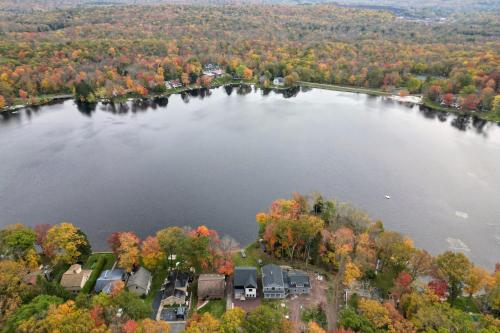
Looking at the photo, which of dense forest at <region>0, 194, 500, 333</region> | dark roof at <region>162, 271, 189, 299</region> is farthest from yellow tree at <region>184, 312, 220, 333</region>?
dark roof at <region>162, 271, 189, 299</region>

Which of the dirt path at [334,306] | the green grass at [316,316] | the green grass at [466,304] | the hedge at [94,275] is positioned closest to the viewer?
the dirt path at [334,306]

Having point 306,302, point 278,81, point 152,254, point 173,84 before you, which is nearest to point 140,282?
point 152,254

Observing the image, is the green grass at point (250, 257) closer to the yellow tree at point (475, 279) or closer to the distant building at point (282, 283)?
the distant building at point (282, 283)

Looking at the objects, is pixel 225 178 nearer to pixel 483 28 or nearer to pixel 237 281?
pixel 237 281

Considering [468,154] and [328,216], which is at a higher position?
[328,216]

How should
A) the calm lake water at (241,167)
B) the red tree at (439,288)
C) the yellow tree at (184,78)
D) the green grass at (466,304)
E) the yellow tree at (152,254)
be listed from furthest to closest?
the yellow tree at (184,78)
the calm lake water at (241,167)
the yellow tree at (152,254)
the green grass at (466,304)
the red tree at (439,288)

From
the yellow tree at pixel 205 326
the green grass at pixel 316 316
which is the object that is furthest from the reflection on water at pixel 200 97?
the yellow tree at pixel 205 326

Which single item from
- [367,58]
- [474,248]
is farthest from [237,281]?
[367,58]

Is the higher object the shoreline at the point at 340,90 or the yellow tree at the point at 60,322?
the yellow tree at the point at 60,322
